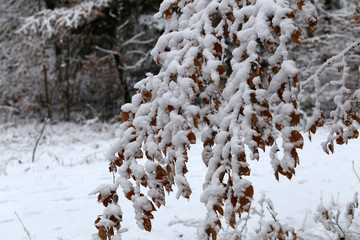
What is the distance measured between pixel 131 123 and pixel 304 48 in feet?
36.6

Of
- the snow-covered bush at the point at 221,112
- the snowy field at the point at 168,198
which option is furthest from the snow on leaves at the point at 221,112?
the snowy field at the point at 168,198

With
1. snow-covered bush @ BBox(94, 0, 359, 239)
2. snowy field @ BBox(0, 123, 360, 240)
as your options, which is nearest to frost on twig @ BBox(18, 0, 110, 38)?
snowy field @ BBox(0, 123, 360, 240)

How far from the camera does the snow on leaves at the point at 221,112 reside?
1.59m

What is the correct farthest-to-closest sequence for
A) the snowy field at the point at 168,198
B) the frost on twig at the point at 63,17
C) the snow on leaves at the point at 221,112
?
1. the frost on twig at the point at 63,17
2. the snowy field at the point at 168,198
3. the snow on leaves at the point at 221,112

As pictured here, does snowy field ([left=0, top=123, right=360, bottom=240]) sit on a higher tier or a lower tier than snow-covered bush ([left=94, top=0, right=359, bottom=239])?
lower

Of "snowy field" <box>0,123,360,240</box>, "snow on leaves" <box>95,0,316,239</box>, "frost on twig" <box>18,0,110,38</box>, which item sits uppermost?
"snow on leaves" <box>95,0,316,239</box>

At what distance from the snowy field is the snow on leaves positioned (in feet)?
4.29

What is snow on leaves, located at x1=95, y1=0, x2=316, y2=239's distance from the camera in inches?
62.5

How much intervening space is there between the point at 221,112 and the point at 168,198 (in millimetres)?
2749

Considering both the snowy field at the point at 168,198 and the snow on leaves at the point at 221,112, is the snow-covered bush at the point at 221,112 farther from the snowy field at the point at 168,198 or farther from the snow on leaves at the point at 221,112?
the snowy field at the point at 168,198

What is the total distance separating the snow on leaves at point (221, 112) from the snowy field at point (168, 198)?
1.31m

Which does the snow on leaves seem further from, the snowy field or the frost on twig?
the frost on twig

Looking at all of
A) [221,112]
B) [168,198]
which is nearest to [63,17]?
[168,198]

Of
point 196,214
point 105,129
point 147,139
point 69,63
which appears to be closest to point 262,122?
point 147,139
